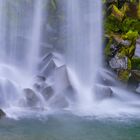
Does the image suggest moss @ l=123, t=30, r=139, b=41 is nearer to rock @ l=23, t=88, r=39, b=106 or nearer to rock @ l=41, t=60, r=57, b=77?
rock @ l=41, t=60, r=57, b=77

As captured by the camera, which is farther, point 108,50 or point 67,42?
point 67,42

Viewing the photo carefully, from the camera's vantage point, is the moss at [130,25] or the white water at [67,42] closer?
the white water at [67,42]

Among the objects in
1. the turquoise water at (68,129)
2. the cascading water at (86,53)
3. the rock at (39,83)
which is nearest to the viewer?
the turquoise water at (68,129)

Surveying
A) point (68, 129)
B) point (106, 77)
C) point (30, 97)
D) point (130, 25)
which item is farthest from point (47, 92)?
point (130, 25)

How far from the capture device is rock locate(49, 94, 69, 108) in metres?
20.5

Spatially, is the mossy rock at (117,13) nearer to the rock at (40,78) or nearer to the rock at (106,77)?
the rock at (106,77)

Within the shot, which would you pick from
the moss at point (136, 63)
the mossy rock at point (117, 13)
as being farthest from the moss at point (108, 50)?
the mossy rock at point (117, 13)

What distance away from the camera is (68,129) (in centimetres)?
1652

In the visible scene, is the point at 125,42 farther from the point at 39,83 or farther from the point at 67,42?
the point at 39,83

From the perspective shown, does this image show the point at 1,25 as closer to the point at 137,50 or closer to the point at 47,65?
the point at 47,65

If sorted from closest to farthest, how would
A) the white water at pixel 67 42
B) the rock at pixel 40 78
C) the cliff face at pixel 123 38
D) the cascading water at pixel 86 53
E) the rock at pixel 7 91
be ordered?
the rock at pixel 7 91 → the rock at pixel 40 78 → the cascading water at pixel 86 53 → the white water at pixel 67 42 → the cliff face at pixel 123 38

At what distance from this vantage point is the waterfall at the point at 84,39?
26031 mm

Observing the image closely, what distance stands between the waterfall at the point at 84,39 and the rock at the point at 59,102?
4.29 metres

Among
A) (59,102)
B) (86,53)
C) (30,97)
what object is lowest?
(59,102)
